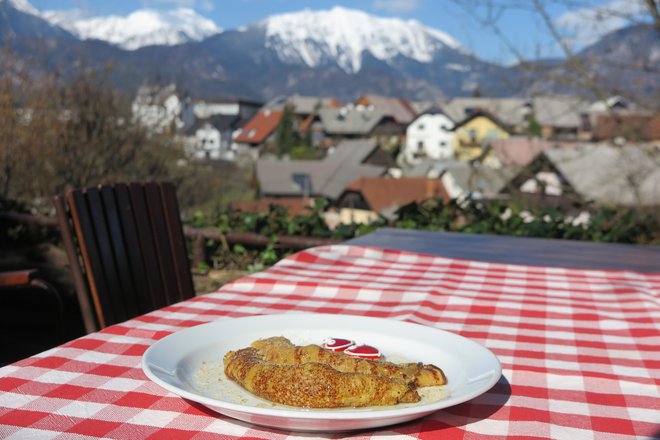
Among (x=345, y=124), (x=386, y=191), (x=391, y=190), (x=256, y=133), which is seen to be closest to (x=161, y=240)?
(x=391, y=190)

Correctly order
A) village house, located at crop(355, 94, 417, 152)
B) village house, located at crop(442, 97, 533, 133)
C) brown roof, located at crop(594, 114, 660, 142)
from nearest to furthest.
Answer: brown roof, located at crop(594, 114, 660, 142) < village house, located at crop(442, 97, 533, 133) < village house, located at crop(355, 94, 417, 152)

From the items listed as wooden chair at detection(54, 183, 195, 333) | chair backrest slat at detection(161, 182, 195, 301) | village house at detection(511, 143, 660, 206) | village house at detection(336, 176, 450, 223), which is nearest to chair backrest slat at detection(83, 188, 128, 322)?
wooden chair at detection(54, 183, 195, 333)

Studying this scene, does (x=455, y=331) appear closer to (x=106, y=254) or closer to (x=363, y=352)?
(x=363, y=352)

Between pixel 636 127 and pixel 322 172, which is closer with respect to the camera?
pixel 636 127

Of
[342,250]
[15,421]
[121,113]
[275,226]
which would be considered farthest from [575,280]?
[121,113]

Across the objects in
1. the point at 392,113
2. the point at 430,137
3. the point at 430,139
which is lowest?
the point at 430,139

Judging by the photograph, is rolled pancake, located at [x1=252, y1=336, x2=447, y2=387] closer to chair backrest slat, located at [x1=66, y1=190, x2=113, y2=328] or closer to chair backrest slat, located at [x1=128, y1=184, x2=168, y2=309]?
chair backrest slat, located at [x1=66, y1=190, x2=113, y2=328]
